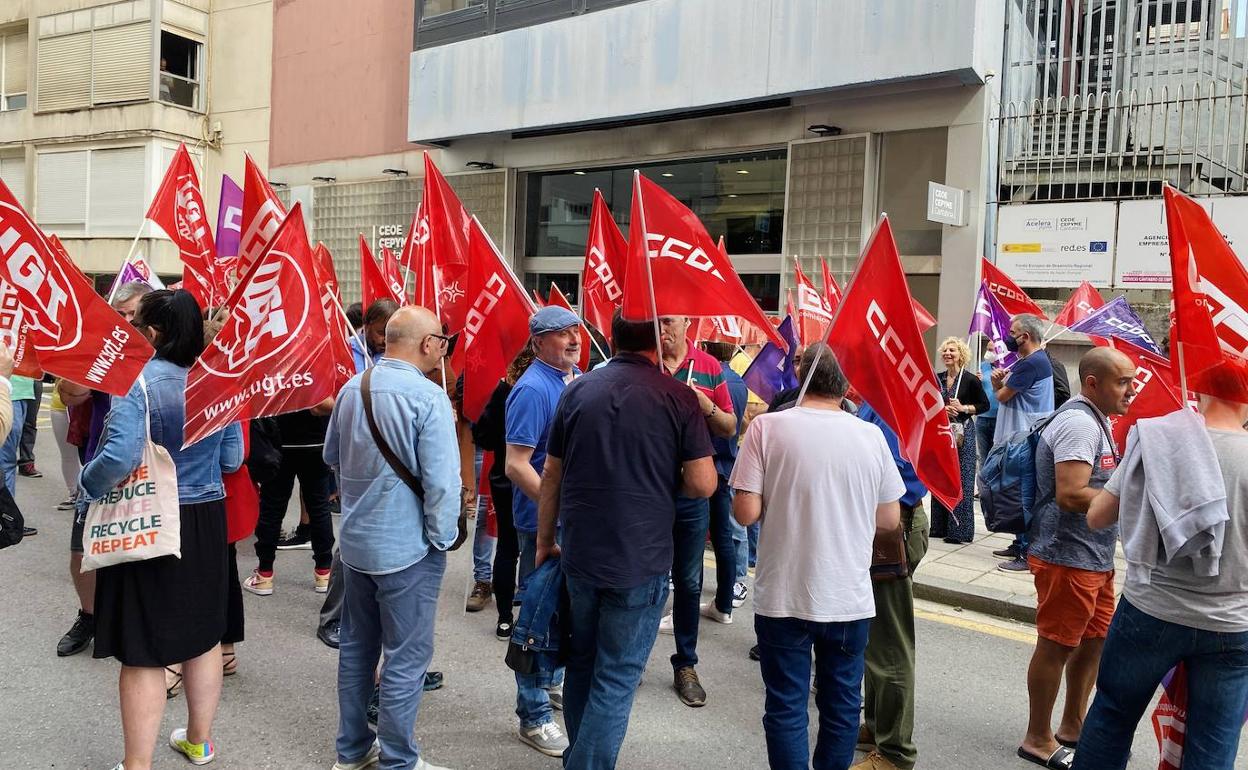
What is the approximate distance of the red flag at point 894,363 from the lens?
3418 millimetres

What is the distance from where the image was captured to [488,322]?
4.99m

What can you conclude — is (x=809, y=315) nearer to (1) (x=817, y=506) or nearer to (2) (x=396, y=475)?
(1) (x=817, y=506)

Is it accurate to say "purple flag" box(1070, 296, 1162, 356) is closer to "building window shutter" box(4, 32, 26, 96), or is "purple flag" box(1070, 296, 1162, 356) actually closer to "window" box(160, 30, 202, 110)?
"window" box(160, 30, 202, 110)

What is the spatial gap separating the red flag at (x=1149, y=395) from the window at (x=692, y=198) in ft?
30.4

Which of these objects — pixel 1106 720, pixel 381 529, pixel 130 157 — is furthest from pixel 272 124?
pixel 1106 720

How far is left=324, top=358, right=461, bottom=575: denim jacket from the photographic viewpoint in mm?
3438

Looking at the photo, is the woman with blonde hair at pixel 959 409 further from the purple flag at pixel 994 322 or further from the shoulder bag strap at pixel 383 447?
the shoulder bag strap at pixel 383 447

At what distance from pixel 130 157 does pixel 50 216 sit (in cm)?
334

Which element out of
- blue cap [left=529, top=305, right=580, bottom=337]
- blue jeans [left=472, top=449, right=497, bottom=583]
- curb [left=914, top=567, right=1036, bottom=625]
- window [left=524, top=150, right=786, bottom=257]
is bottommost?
curb [left=914, top=567, right=1036, bottom=625]

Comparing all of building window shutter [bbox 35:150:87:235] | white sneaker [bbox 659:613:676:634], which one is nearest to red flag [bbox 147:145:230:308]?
white sneaker [bbox 659:613:676:634]

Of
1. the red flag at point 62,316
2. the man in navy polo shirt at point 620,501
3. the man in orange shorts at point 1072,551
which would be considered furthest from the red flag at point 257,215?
the man in orange shorts at point 1072,551

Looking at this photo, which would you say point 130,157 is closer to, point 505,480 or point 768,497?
point 505,480

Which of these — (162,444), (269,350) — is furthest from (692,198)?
(162,444)

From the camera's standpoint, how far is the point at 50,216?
23719 mm
